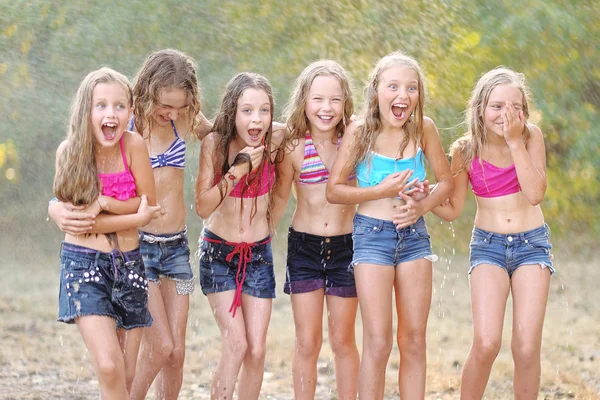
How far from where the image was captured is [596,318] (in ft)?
26.6

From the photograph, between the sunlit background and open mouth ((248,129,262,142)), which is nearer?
open mouth ((248,129,262,142))

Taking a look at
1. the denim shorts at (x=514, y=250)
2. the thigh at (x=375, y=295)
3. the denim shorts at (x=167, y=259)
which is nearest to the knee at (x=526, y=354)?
the denim shorts at (x=514, y=250)

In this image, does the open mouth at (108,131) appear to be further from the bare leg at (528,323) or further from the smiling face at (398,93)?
the bare leg at (528,323)

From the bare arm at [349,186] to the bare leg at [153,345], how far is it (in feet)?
2.94

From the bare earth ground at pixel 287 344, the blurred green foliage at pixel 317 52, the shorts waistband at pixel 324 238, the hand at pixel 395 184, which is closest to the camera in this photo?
Answer: the hand at pixel 395 184

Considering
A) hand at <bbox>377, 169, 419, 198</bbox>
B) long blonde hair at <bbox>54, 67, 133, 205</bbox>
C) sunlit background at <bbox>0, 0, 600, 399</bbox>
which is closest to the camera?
long blonde hair at <bbox>54, 67, 133, 205</bbox>

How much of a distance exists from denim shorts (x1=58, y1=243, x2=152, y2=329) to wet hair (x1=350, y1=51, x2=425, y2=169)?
1.08m

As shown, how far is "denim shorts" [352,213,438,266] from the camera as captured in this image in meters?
4.16

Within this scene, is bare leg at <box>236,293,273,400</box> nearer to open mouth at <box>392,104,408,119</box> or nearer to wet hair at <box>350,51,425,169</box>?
wet hair at <box>350,51,425,169</box>

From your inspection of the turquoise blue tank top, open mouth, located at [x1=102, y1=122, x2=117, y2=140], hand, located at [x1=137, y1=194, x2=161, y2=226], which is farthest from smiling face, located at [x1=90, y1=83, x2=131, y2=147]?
the turquoise blue tank top

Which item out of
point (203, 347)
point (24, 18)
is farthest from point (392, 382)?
point (24, 18)

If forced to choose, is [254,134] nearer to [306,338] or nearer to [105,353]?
[306,338]

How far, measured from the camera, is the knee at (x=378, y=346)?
13.7 ft

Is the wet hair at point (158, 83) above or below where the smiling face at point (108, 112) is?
above
